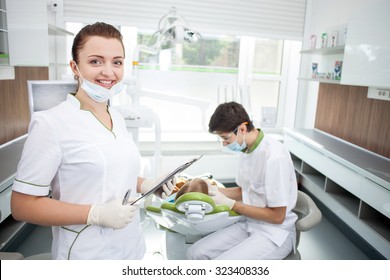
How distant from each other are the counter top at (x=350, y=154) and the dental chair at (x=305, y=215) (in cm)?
61

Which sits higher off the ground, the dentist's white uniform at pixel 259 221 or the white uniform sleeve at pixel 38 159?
the white uniform sleeve at pixel 38 159

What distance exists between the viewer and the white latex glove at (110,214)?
90 cm

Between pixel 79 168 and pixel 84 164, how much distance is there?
0.07 ft

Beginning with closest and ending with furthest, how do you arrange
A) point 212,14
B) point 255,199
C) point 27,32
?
point 255,199, point 27,32, point 212,14

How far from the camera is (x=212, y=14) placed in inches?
133

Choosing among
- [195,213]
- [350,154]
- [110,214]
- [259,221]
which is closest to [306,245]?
[350,154]

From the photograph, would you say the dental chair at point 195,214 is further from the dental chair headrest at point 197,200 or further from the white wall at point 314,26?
the white wall at point 314,26

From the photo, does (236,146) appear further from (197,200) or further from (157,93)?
(157,93)

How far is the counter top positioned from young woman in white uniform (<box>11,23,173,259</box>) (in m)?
1.73

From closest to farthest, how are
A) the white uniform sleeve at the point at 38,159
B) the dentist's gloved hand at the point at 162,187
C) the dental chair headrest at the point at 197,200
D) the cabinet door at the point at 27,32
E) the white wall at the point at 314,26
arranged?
1. the white uniform sleeve at the point at 38,159
2. the dentist's gloved hand at the point at 162,187
3. the dental chair headrest at the point at 197,200
4. the cabinet door at the point at 27,32
5. the white wall at the point at 314,26

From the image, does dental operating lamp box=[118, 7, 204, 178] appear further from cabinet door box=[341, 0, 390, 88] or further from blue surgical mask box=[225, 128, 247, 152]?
cabinet door box=[341, 0, 390, 88]

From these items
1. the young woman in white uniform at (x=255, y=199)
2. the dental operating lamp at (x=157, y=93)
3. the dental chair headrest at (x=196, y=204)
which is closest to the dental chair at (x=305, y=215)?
the young woman in white uniform at (x=255, y=199)

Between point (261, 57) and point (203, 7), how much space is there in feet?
3.30
